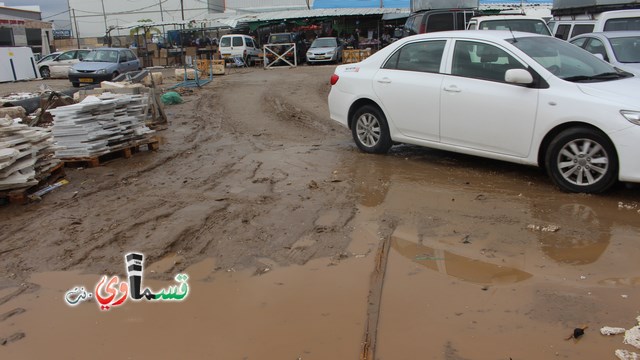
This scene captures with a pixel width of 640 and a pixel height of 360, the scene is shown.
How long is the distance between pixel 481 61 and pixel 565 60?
0.91m

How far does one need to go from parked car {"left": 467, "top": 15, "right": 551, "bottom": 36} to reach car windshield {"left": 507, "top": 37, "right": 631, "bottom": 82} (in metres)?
5.92

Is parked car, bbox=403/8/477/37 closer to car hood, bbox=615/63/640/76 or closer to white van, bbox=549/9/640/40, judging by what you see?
white van, bbox=549/9/640/40

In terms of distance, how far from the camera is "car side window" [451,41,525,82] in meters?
5.93

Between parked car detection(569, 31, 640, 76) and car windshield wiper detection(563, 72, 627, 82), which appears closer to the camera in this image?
car windshield wiper detection(563, 72, 627, 82)

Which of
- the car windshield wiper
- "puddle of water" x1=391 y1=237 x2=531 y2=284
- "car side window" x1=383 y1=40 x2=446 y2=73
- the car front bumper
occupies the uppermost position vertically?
"car side window" x1=383 y1=40 x2=446 y2=73

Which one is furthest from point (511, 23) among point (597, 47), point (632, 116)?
point (632, 116)

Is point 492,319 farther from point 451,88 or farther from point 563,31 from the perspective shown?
point 563,31

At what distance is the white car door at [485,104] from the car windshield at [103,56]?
1748cm

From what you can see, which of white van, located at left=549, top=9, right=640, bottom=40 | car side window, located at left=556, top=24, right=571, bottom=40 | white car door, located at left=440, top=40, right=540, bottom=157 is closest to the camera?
white car door, located at left=440, top=40, right=540, bottom=157

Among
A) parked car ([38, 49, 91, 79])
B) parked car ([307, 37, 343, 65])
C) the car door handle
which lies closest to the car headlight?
the car door handle

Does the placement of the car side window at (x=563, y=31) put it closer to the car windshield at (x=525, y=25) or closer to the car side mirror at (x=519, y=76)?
the car windshield at (x=525, y=25)

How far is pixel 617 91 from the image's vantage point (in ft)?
17.3

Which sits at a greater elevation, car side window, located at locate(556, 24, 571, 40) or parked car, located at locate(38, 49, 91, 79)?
car side window, located at locate(556, 24, 571, 40)

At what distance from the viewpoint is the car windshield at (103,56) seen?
20625 mm
